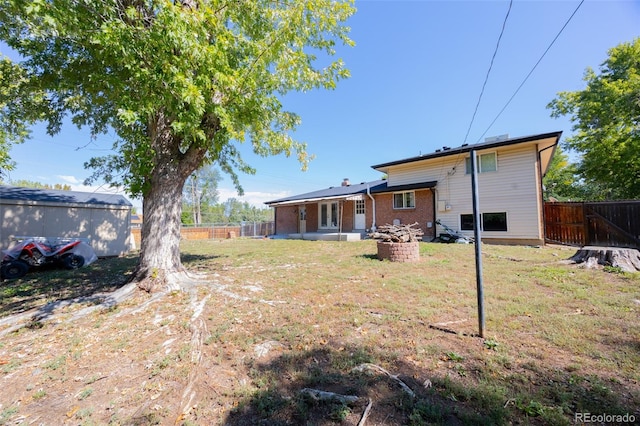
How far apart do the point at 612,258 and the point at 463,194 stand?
748 centimetres

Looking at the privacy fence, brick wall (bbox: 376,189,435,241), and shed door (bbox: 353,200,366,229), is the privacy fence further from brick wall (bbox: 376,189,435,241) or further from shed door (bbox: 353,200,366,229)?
brick wall (bbox: 376,189,435,241)

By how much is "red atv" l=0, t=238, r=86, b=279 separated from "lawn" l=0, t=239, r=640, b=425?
270 centimetres

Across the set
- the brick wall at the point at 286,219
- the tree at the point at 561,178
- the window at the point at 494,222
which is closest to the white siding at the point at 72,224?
the brick wall at the point at 286,219

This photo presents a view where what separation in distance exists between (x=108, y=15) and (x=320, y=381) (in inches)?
229

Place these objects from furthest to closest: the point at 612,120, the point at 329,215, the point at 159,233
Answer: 1. the point at 329,215
2. the point at 612,120
3. the point at 159,233

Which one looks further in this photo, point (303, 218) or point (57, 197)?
point (303, 218)

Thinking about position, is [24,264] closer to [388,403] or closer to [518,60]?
[388,403]

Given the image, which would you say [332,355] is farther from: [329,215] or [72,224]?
[329,215]

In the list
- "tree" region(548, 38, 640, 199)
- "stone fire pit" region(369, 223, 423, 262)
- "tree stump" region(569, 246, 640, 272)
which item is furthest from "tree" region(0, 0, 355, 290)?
"tree" region(548, 38, 640, 199)

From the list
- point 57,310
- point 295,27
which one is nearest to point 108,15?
point 295,27

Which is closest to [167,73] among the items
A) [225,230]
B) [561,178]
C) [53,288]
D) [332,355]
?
[332,355]

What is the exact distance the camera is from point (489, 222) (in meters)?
13.0

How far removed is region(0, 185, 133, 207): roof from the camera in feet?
34.8

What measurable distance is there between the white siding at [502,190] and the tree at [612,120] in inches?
343
